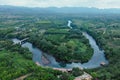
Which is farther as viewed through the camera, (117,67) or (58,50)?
(58,50)

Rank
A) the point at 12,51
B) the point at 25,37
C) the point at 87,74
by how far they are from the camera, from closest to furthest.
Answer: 1. the point at 87,74
2. the point at 12,51
3. the point at 25,37

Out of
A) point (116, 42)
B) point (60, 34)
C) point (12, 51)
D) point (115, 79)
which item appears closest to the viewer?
point (115, 79)

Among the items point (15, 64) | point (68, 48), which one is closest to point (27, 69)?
point (15, 64)

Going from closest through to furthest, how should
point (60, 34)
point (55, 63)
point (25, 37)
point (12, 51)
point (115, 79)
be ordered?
point (115, 79), point (55, 63), point (12, 51), point (25, 37), point (60, 34)

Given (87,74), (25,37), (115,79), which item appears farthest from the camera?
(25,37)

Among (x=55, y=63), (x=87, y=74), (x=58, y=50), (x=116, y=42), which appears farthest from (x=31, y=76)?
(x=116, y=42)

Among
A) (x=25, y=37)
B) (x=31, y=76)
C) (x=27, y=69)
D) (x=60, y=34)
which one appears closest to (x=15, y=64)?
(x=27, y=69)

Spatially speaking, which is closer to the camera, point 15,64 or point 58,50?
point 15,64

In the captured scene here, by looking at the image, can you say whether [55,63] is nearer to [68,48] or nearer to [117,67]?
[68,48]

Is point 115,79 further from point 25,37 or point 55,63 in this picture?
point 25,37
